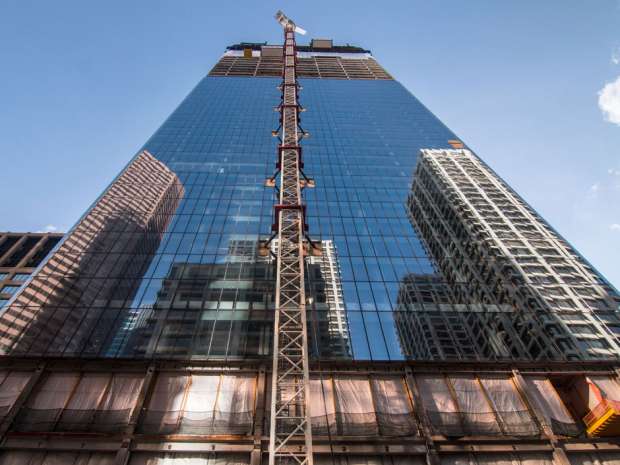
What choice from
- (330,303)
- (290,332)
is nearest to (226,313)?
(330,303)

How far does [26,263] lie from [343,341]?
8167 centimetres

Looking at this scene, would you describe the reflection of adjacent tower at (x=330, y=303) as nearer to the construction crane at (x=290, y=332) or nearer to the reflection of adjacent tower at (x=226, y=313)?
the reflection of adjacent tower at (x=226, y=313)

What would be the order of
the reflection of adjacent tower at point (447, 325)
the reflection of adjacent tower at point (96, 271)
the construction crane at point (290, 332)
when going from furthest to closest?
the reflection of adjacent tower at point (447, 325) → the reflection of adjacent tower at point (96, 271) → the construction crane at point (290, 332)

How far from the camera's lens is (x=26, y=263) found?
76.4m

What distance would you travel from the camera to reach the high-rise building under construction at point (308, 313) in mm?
14289

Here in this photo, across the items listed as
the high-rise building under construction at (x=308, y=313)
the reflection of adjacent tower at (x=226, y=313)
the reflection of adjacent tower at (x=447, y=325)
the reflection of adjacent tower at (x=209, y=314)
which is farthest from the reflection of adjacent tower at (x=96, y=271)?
the reflection of adjacent tower at (x=447, y=325)

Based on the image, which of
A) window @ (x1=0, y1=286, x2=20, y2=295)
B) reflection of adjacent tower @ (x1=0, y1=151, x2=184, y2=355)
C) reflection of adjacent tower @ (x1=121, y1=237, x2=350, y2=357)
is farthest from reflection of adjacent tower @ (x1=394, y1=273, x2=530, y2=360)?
window @ (x1=0, y1=286, x2=20, y2=295)

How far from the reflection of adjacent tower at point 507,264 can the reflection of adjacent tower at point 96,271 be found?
3101 cm

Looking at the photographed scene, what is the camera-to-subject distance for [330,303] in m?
29.6

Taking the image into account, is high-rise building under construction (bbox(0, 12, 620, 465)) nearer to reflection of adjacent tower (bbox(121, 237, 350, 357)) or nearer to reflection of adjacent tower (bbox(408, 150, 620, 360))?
reflection of adjacent tower (bbox(121, 237, 350, 357))

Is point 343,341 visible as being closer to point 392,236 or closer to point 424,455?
point 424,455

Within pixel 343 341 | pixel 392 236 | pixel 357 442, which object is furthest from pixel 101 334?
pixel 392 236

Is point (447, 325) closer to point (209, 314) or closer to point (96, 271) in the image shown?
point (209, 314)

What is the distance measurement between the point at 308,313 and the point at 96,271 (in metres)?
20.9
